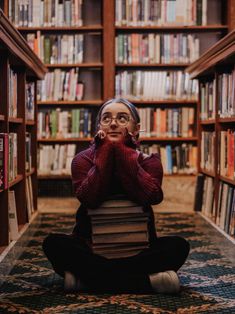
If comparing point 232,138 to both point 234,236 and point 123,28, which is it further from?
point 123,28

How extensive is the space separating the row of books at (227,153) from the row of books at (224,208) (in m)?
0.09

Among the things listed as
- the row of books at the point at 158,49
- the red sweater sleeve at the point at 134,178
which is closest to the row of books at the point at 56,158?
A: the row of books at the point at 158,49

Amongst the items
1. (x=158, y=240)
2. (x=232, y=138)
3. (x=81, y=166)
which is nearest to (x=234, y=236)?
(x=232, y=138)

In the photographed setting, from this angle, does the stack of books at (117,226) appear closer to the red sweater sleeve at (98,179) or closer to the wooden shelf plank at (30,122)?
the red sweater sleeve at (98,179)

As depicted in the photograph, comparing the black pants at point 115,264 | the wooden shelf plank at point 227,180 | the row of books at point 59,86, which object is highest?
the row of books at point 59,86

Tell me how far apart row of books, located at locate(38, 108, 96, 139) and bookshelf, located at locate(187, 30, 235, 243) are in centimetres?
133

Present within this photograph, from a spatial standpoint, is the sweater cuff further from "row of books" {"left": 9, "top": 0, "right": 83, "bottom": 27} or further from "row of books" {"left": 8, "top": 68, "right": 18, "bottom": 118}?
"row of books" {"left": 9, "top": 0, "right": 83, "bottom": 27}

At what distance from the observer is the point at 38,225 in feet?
14.0

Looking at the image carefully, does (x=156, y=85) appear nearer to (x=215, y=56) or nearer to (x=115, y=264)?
(x=215, y=56)

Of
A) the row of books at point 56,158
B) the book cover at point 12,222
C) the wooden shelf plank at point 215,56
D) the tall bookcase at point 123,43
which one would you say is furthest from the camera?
the row of books at point 56,158

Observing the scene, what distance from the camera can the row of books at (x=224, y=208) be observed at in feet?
11.1

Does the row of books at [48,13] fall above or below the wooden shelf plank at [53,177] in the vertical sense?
above

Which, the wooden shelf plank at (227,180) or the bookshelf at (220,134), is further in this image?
the bookshelf at (220,134)

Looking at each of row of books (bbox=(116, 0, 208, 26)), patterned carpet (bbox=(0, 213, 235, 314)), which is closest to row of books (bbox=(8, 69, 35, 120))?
patterned carpet (bbox=(0, 213, 235, 314))
